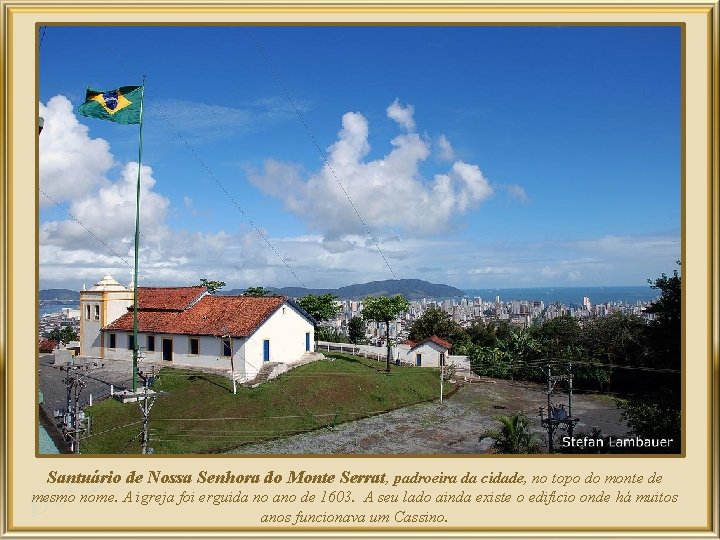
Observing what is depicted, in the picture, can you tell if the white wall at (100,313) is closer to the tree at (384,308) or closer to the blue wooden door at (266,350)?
the blue wooden door at (266,350)

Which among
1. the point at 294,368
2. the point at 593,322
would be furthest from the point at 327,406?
the point at 593,322

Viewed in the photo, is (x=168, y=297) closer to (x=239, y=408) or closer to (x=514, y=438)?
(x=239, y=408)

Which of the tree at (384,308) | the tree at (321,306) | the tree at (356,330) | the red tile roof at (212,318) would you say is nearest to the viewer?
the red tile roof at (212,318)

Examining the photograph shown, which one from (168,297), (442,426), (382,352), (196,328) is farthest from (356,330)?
(442,426)

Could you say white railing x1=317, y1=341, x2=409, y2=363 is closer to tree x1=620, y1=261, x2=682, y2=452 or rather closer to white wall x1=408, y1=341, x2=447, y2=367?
white wall x1=408, y1=341, x2=447, y2=367

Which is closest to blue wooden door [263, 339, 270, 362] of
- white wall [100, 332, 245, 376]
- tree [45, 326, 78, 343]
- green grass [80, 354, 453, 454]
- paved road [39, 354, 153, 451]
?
white wall [100, 332, 245, 376]

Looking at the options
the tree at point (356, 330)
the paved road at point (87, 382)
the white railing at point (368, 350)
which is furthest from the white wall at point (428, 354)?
the paved road at point (87, 382)
